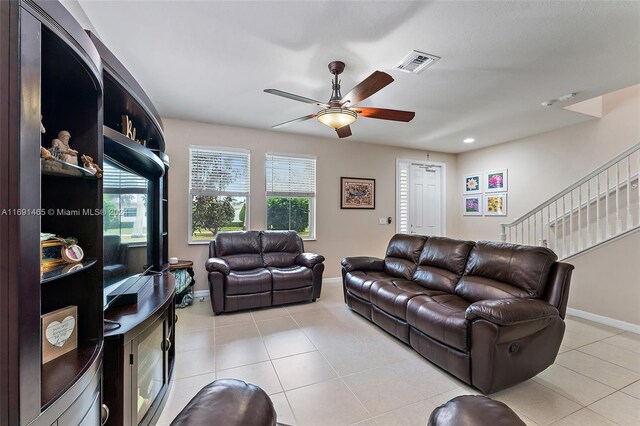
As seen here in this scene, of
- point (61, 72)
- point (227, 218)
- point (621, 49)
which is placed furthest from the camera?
point (227, 218)

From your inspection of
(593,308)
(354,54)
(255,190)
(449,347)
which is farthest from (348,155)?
(593,308)

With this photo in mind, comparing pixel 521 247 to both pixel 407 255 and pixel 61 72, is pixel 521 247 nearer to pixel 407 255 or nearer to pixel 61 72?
pixel 407 255

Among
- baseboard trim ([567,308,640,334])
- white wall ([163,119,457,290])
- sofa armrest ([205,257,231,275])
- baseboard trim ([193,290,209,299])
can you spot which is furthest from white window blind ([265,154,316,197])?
baseboard trim ([567,308,640,334])

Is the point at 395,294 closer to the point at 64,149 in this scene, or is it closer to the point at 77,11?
the point at 64,149

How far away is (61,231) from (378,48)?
2.43m

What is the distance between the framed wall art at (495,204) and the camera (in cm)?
522

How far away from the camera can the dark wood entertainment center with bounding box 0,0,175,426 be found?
0.75 m

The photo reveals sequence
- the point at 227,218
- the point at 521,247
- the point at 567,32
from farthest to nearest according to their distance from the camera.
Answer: the point at 227,218
the point at 521,247
the point at 567,32

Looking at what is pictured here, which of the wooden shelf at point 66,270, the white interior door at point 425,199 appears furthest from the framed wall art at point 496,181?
the wooden shelf at point 66,270

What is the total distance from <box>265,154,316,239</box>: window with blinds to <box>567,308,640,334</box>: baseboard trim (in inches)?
156

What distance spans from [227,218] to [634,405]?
4.71 meters

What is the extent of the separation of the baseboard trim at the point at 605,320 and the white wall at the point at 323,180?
2.84 m

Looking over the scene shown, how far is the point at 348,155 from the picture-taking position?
17.5 feet

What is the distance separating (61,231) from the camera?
4.00 feet
